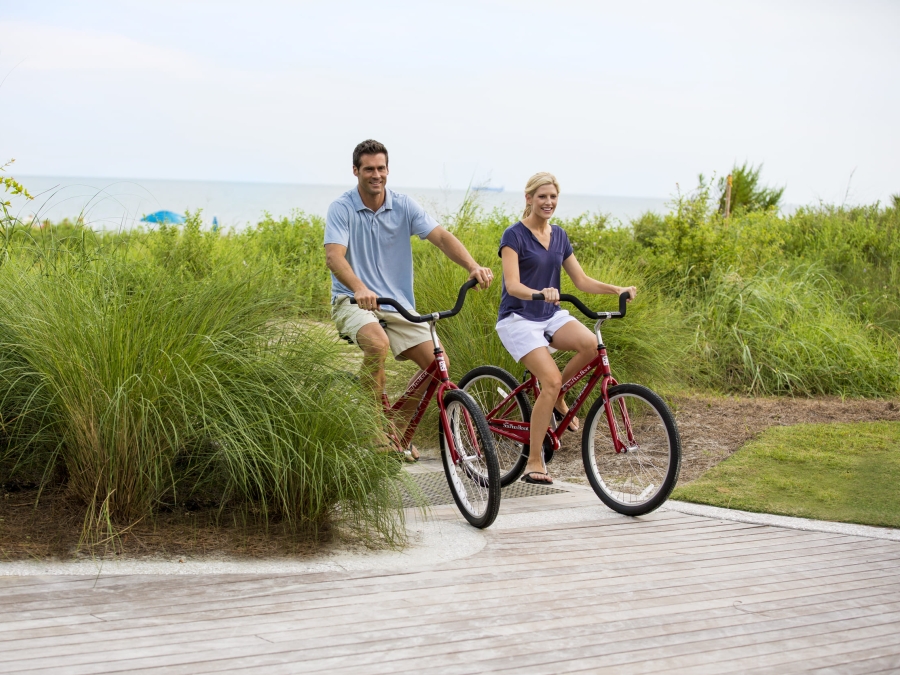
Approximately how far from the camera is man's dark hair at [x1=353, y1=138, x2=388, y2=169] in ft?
17.5

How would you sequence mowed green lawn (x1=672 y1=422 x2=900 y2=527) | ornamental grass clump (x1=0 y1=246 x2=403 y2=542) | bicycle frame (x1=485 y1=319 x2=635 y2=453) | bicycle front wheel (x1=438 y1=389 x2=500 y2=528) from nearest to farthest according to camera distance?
1. ornamental grass clump (x1=0 y1=246 x2=403 y2=542)
2. bicycle front wheel (x1=438 y1=389 x2=500 y2=528)
3. bicycle frame (x1=485 y1=319 x2=635 y2=453)
4. mowed green lawn (x1=672 y1=422 x2=900 y2=527)

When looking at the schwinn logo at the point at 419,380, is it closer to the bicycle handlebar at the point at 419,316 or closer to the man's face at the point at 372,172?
the bicycle handlebar at the point at 419,316

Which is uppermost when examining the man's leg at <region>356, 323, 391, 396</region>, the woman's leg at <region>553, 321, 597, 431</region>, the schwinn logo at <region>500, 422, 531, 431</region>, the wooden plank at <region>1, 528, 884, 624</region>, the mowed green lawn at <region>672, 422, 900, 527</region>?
the woman's leg at <region>553, 321, 597, 431</region>

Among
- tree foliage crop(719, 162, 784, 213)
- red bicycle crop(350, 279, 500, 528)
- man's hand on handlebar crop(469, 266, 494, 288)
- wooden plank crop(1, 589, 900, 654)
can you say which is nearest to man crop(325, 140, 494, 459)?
man's hand on handlebar crop(469, 266, 494, 288)

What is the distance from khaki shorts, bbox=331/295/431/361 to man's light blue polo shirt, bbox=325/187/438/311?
7 cm

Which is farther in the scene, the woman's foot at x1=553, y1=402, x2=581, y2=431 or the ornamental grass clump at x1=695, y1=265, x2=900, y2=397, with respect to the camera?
the ornamental grass clump at x1=695, y1=265, x2=900, y2=397

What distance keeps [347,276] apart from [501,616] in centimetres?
220

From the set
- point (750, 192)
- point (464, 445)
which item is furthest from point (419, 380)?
point (750, 192)

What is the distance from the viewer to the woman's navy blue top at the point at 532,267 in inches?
215

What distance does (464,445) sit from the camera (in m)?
4.99

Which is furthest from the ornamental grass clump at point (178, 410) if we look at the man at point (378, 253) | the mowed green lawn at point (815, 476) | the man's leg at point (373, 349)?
the mowed green lawn at point (815, 476)

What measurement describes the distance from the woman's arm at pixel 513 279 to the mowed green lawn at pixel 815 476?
4.83ft

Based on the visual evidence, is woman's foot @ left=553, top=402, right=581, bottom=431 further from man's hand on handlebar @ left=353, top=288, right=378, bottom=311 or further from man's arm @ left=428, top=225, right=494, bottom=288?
man's hand on handlebar @ left=353, top=288, right=378, bottom=311

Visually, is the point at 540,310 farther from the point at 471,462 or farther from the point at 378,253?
the point at 471,462
